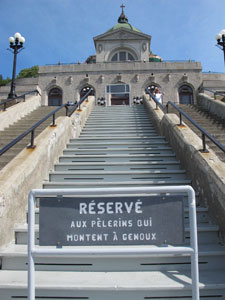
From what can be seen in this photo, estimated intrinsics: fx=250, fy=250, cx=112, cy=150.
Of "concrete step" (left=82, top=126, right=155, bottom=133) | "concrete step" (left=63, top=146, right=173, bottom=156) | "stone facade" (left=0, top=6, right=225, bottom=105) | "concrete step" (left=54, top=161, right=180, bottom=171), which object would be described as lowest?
"concrete step" (left=54, top=161, right=180, bottom=171)

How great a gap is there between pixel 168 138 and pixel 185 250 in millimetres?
4946

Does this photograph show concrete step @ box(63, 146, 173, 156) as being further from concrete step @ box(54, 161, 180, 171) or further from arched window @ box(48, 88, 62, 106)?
arched window @ box(48, 88, 62, 106)

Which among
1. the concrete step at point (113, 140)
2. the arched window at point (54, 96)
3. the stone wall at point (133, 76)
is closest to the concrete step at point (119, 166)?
the concrete step at point (113, 140)

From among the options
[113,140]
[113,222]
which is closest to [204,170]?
[113,222]

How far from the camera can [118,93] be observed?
24.6m

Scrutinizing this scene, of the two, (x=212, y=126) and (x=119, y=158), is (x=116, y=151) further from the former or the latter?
(x=212, y=126)

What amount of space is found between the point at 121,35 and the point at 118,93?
13435 millimetres

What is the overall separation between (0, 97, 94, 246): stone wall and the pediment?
31.3 metres

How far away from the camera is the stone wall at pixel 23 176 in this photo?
135 inches

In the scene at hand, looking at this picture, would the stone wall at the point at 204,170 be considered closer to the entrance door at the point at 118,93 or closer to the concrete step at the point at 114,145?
the concrete step at the point at 114,145

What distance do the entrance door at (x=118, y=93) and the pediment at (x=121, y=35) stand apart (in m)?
12.6

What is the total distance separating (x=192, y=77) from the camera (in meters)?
25.8

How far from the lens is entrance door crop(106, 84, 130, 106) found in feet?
77.9

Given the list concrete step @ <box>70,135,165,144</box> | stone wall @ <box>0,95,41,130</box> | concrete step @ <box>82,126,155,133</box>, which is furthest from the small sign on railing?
stone wall @ <box>0,95,41,130</box>
